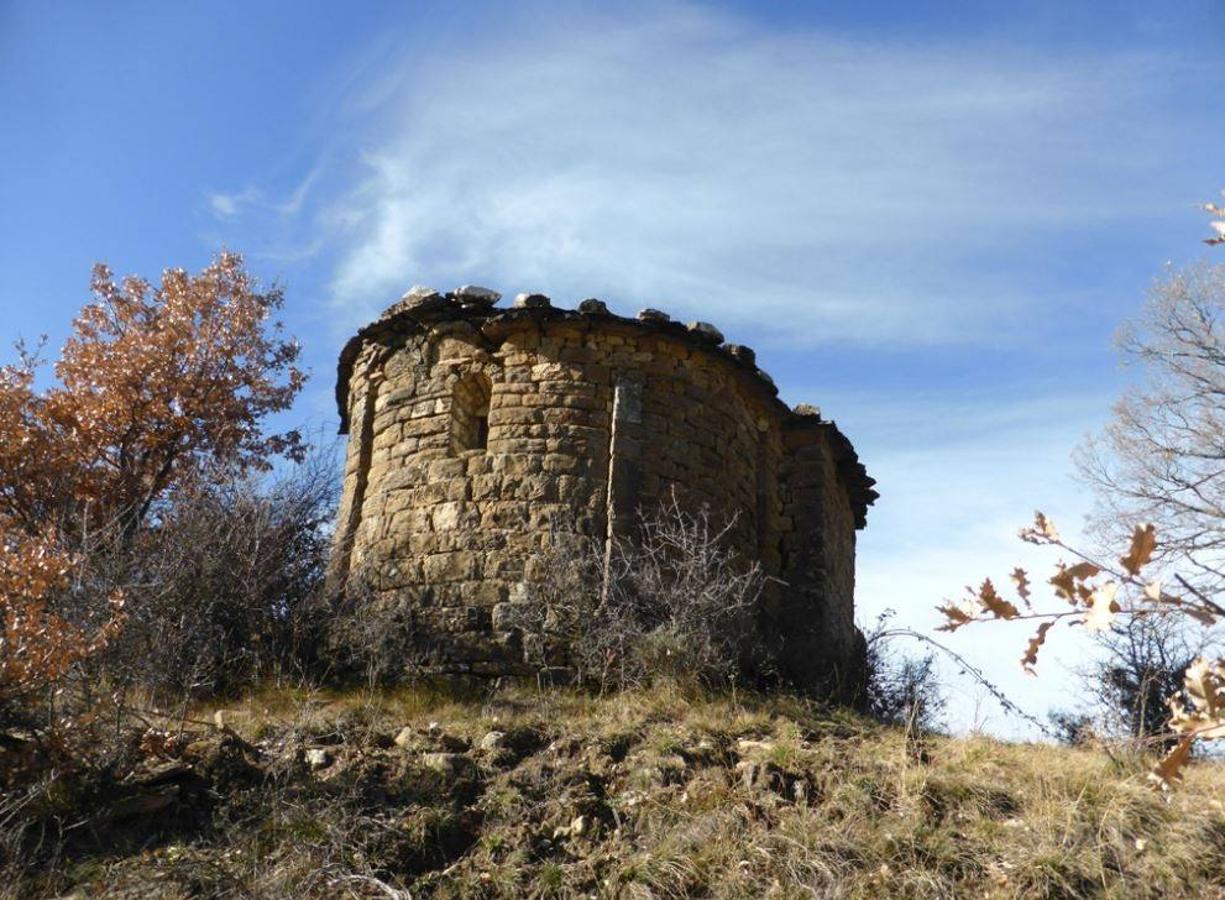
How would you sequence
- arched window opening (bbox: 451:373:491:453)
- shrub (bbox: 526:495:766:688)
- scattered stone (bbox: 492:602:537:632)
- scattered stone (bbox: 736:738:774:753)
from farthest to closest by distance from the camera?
arched window opening (bbox: 451:373:491:453) < scattered stone (bbox: 492:602:537:632) < shrub (bbox: 526:495:766:688) < scattered stone (bbox: 736:738:774:753)

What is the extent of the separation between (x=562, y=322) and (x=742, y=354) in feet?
6.15

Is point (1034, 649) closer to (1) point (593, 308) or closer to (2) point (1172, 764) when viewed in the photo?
(2) point (1172, 764)

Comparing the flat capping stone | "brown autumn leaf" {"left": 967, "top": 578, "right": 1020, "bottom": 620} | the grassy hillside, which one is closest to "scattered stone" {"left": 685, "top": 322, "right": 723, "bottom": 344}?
the flat capping stone

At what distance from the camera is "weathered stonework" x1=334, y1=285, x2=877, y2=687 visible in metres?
10.0

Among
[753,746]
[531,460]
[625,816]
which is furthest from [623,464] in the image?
[625,816]

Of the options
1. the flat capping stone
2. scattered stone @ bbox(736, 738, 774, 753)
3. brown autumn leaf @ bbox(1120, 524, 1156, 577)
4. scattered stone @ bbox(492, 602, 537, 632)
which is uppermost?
the flat capping stone

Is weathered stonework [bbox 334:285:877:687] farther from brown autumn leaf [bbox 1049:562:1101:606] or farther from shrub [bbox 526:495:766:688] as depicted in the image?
brown autumn leaf [bbox 1049:562:1101:606]

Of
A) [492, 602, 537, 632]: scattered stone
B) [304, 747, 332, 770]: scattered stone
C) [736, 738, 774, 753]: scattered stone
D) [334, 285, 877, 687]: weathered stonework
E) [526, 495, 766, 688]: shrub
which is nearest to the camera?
[304, 747, 332, 770]: scattered stone

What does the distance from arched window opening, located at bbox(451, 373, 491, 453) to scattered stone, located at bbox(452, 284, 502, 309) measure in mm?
682

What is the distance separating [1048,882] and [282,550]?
7.32 metres

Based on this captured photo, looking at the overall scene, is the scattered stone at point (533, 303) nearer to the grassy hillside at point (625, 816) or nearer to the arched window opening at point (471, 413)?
the arched window opening at point (471, 413)

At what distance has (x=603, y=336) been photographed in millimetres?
10805

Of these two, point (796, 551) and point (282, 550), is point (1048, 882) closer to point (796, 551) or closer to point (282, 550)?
point (796, 551)

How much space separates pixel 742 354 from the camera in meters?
11.4
